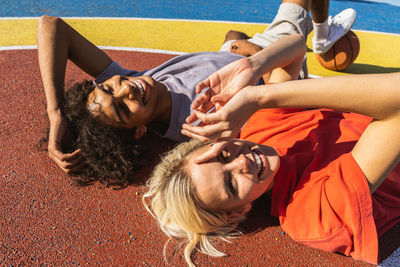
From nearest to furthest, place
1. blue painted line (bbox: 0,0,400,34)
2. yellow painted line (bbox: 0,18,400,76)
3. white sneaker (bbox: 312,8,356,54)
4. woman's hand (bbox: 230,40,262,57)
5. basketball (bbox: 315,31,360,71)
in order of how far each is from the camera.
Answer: woman's hand (bbox: 230,40,262,57), white sneaker (bbox: 312,8,356,54), basketball (bbox: 315,31,360,71), yellow painted line (bbox: 0,18,400,76), blue painted line (bbox: 0,0,400,34)

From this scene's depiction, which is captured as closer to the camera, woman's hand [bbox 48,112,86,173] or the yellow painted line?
woman's hand [bbox 48,112,86,173]

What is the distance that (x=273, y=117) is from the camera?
2.63 meters

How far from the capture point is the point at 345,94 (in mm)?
1735

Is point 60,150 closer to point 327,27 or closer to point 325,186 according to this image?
point 325,186

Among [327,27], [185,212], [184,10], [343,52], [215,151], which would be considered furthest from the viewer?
[184,10]

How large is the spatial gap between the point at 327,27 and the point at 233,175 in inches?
120

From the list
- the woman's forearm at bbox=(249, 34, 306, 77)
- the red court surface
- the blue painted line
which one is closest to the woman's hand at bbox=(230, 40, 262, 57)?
the woman's forearm at bbox=(249, 34, 306, 77)

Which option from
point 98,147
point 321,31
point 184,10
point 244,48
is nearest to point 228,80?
point 98,147

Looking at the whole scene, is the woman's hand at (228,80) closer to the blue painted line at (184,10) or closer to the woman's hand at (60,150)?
the woman's hand at (60,150)

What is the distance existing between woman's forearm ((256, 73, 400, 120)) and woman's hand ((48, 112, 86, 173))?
1.60 meters

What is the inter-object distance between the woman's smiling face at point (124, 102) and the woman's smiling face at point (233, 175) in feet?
2.82

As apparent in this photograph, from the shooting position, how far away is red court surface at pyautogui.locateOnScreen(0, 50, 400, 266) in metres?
2.05

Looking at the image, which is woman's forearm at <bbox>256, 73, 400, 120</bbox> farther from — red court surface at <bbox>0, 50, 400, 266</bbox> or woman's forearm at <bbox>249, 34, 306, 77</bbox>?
red court surface at <bbox>0, 50, 400, 266</bbox>

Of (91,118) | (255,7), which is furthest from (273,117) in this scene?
(255,7)
